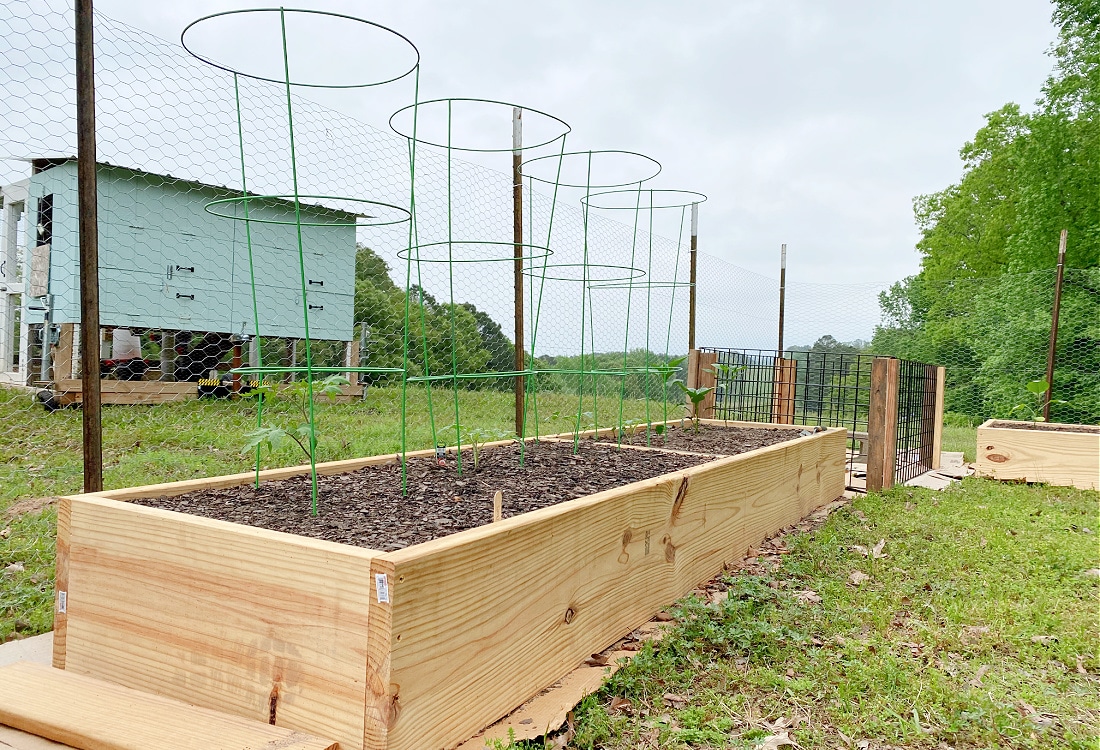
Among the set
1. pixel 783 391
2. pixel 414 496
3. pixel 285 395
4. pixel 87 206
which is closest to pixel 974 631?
pixel 414 496

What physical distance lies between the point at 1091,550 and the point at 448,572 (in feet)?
10.5

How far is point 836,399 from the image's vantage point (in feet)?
17.6

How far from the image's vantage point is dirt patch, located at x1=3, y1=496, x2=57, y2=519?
9.38 ft

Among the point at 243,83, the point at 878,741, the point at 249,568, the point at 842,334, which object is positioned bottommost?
the point at 878,741

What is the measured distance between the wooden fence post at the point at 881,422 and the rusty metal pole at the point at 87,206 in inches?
169

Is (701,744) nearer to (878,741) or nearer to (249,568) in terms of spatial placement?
(878,741)

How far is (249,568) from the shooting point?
1458 millimetres

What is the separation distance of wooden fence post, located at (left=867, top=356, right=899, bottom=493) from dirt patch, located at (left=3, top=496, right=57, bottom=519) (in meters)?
4.56

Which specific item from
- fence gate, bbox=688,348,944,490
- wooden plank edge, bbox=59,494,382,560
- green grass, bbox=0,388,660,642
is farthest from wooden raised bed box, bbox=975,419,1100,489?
wooden plank edge, bbox=59,494,382,560

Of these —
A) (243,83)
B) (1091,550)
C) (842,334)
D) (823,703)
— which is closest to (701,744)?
(823,703)

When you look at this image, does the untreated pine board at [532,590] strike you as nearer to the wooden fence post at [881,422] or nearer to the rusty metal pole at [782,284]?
the wooden fence post at [881,422]

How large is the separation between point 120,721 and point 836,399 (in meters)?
5.07

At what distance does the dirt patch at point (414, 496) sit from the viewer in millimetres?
1694

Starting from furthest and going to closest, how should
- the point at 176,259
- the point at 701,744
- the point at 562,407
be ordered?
the point at 562,407 → the point at 176,259 → the point at 701,744
